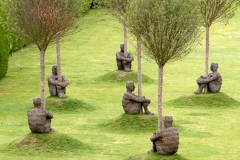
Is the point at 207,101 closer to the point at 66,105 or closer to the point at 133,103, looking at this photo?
the point at 66,105

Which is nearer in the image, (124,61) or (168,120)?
(168,120)

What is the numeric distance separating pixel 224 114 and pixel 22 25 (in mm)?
8655

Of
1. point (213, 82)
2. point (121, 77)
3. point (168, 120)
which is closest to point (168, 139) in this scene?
point (168, 120)

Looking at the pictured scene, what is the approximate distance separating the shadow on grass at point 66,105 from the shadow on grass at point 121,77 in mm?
6847

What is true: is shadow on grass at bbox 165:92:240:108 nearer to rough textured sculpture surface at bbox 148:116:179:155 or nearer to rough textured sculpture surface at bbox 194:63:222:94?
rough textured sculpture surface at bbox 194:63:222:94

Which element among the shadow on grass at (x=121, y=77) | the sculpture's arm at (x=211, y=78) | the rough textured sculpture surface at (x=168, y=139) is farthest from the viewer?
the shadow on grass at (x=121, y=77)

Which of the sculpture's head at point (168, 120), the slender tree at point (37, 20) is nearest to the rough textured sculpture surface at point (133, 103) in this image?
the slender tree at point (37, 20)

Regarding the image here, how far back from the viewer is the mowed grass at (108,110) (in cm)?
2544

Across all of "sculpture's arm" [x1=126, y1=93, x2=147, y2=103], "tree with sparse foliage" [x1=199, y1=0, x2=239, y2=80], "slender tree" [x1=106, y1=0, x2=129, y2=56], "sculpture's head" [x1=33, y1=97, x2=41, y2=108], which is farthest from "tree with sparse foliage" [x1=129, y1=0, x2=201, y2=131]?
"tree with sparse foliage" [x1=199, y1=0, x2=239, y2=80]

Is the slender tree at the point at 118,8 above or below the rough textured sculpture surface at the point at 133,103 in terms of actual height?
above

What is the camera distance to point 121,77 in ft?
132

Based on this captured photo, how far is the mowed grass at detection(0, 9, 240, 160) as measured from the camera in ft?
83.5

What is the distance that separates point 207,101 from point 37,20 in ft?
29.4

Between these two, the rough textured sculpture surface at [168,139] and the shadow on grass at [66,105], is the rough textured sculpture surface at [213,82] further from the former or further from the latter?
the rough textured sculpture surface at [168,139]
